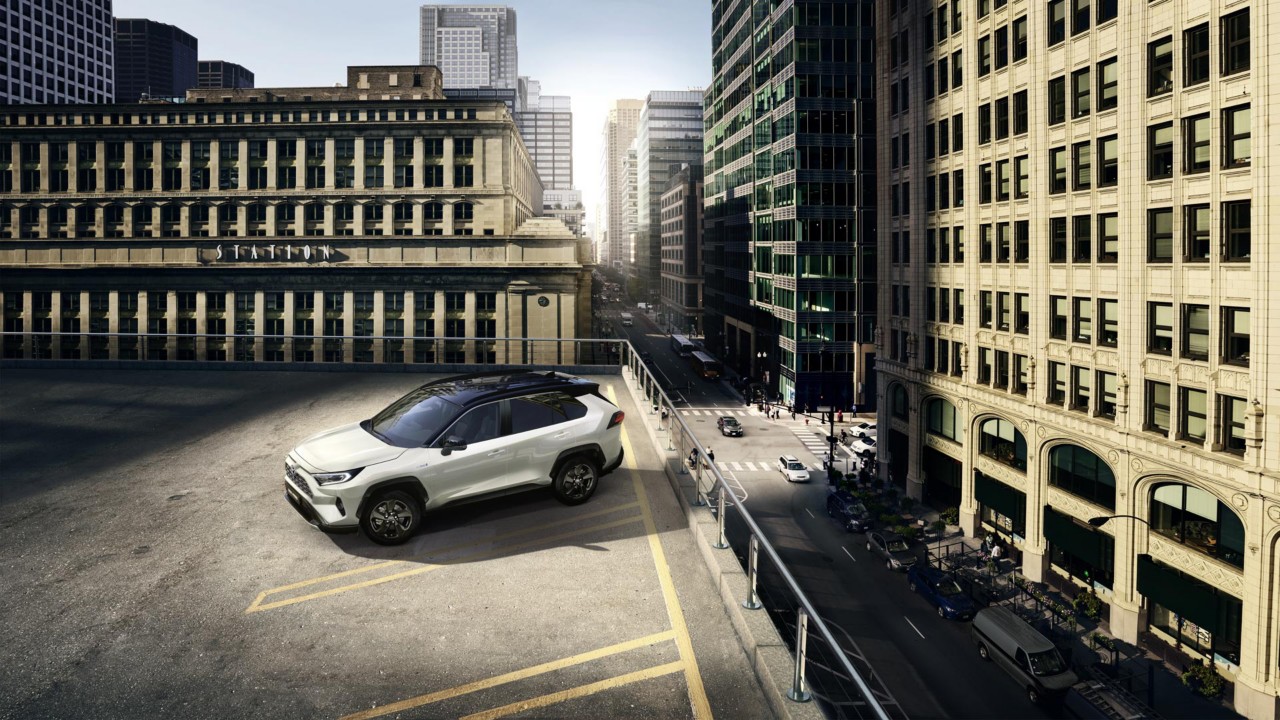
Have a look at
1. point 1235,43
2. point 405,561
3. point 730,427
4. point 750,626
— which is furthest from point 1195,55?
point 730,427

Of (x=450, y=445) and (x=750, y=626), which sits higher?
(x=450, y=445)

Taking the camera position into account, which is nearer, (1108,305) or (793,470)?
(1108,305)

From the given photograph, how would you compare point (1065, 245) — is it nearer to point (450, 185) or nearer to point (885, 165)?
point (885, 165)

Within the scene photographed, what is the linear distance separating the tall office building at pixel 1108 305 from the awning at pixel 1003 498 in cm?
17

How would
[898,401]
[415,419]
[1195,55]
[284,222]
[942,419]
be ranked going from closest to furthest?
1. [415,419]
2. [1195,55]
3. [942,419]
4. [898,401]
5. [284,222]

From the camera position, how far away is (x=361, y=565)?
10062 mm

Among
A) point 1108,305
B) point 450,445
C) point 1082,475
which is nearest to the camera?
point 450,445

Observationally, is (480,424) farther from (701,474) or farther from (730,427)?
(730,427)

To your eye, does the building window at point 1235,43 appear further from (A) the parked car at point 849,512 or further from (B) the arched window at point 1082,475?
(A) the parked car at point 849,512

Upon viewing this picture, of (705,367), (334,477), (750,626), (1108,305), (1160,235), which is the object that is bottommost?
(705,367)

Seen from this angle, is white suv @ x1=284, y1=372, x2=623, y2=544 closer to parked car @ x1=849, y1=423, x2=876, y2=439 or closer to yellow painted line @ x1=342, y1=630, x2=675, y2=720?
yellow painted line @ x1=342, y1=630, x2=675, y2=720

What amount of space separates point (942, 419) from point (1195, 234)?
21.1 meters

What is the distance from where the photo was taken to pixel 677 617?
8.76 meters

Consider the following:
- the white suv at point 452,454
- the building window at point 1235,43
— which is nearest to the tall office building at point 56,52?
the white suv at point 452,454
